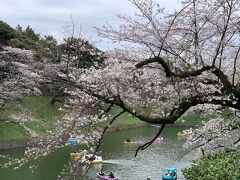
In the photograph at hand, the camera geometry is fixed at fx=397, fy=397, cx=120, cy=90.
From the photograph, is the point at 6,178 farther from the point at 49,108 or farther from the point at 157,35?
the point at 49,108

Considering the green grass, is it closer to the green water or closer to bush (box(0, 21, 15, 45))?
the green water

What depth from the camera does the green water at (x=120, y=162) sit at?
720 inches

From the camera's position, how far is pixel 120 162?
71.2 feet

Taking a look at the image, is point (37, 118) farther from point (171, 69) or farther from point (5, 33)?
point (171, 69)

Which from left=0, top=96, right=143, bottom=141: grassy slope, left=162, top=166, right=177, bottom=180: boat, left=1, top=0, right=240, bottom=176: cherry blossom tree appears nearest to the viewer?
left=1, top=0, right=240, bottom=176: cherry blossom tree

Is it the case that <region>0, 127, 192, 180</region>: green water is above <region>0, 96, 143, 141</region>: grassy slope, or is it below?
below

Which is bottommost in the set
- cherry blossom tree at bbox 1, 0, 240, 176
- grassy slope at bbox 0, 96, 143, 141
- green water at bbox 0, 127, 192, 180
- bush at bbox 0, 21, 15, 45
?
green water at bbox 0, 127, 192, 180

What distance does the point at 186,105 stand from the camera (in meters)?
5.71

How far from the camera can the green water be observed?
18.3 metres

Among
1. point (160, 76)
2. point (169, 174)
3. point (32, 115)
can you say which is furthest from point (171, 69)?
point (32, 115)

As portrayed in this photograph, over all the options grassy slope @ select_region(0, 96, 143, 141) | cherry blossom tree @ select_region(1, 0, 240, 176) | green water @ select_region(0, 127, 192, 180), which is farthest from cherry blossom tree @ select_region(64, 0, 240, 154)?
grassy slope @ select_region(0, 96, 143, 141)

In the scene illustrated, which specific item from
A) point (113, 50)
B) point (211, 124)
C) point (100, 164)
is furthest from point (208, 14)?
point (100, 164)

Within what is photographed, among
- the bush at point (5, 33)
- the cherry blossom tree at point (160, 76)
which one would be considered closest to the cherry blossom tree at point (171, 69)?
the cherry blossom tree at point (160, 76)

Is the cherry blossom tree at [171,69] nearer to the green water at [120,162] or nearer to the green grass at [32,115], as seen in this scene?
the green water at [120,162]
